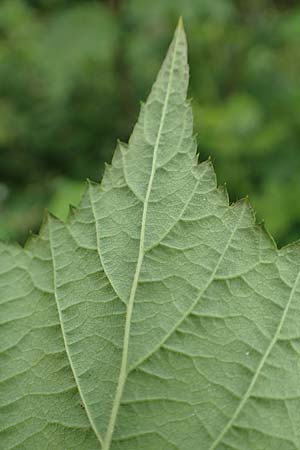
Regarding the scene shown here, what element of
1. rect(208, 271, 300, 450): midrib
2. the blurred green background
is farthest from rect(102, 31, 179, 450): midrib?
the blurred green background

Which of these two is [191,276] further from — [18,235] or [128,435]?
[18,235]

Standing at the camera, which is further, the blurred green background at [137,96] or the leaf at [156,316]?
the blurred green background at [137,96]

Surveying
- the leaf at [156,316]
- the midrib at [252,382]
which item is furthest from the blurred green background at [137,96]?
the midrib at [252,382]

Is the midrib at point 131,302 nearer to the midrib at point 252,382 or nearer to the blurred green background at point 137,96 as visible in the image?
the midrib at point 252,382

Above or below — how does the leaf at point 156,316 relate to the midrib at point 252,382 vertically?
above

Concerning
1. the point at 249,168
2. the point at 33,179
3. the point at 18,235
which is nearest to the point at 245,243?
the point at 18,235

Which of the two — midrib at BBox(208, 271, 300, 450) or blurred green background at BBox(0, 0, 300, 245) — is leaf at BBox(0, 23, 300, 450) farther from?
blurred green background at BBox(0, 0, 300, 245)

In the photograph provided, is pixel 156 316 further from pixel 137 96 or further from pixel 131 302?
pixel 137 96
